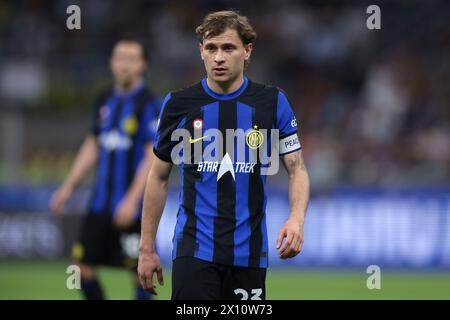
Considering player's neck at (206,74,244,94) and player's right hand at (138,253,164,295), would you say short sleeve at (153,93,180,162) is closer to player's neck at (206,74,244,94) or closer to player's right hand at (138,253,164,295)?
player's neck at (206,74,244,94)

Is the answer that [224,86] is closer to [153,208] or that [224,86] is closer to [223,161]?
[223,161]

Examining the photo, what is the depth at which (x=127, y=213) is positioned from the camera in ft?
23.7

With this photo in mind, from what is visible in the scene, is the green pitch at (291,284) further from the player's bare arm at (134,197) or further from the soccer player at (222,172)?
the soccer player at (222,172)

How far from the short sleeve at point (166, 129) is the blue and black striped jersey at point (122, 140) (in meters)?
2.51

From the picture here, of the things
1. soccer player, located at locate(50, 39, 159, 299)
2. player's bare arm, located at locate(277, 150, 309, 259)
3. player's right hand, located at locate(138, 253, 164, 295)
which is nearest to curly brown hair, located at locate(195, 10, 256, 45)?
player's bare arm, located at locate(277, 150, 309, 259)

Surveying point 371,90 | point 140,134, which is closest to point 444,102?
point 371,90

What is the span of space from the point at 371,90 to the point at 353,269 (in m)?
4.07

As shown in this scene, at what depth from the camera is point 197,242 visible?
4.98m

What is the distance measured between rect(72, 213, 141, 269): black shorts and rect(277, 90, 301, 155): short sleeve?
2.73m

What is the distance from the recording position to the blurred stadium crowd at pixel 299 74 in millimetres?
13750

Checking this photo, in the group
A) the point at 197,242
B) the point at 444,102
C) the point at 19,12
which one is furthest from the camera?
the point at 19,12

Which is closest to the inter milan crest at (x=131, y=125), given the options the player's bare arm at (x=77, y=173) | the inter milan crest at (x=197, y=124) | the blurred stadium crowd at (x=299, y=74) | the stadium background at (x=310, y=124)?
the player's bare arm at (x=77, y=173)

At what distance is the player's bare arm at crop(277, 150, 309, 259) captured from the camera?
15.5ft

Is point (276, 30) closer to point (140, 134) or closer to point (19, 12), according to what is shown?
point (19, 12)
